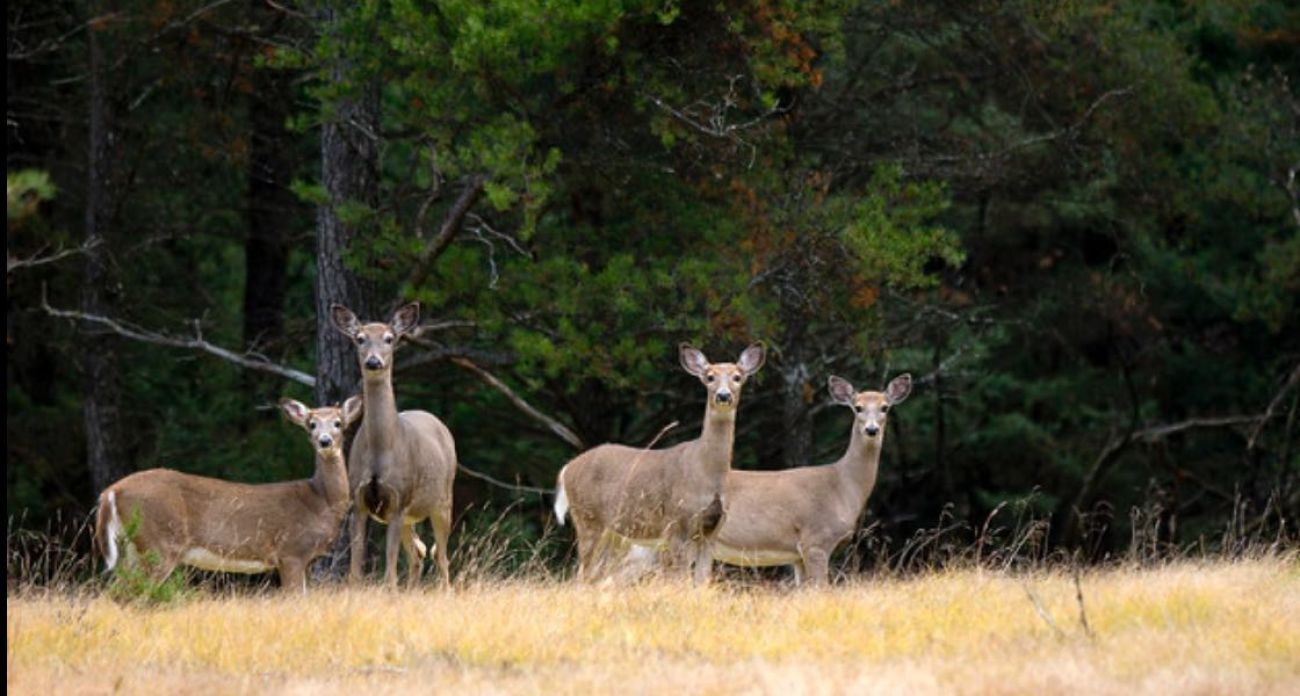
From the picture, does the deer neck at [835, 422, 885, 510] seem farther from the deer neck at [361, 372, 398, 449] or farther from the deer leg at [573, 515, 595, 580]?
the deer neck at [361, 372, 398, 449]

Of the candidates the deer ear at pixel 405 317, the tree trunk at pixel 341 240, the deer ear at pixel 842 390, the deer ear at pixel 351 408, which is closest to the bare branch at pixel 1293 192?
the deer ear at pixel 842 390

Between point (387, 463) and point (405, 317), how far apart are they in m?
1.07

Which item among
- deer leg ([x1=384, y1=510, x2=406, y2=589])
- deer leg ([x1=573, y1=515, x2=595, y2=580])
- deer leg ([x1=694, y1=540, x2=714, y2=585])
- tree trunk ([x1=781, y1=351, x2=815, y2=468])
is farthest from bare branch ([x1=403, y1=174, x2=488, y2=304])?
deer leg ([x1=694, y1=540, x2=714, y2=585])

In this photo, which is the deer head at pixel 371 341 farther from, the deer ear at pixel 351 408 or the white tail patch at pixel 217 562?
the white tail patch at pixel 217 562

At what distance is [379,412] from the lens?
43.7 feet

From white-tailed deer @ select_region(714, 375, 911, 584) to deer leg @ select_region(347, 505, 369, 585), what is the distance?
212 centimetres

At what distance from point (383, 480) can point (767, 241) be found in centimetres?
417

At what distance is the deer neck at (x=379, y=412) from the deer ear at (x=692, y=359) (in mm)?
1766

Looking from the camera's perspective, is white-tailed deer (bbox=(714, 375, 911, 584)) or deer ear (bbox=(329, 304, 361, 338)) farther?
deer ear (bbox=(329, 304, 361, 338))

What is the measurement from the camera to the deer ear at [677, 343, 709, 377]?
13.5 meters

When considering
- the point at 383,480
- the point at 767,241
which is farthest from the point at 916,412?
the point at 383,480

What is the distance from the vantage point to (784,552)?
1349 cm

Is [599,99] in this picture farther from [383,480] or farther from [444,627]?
[444,627]

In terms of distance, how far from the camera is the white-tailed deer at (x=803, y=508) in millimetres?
13430
